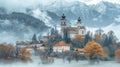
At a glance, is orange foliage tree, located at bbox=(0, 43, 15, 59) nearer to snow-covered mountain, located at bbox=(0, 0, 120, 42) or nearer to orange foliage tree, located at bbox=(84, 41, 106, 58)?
orange foliage tree, located at bbox=(84, 41, 106, 58)

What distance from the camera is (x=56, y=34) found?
115 feet

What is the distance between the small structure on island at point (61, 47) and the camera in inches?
1216

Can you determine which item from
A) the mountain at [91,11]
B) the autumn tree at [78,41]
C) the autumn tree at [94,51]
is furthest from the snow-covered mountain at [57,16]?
the autumn tree at [94,51]

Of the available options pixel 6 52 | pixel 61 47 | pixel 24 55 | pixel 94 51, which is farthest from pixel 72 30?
pixel 6 52

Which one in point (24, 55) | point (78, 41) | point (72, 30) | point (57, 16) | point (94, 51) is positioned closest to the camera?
point (24, 55)

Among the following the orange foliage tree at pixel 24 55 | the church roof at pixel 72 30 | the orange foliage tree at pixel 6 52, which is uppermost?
the church roof at pixel 72 30

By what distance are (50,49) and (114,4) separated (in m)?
22.4

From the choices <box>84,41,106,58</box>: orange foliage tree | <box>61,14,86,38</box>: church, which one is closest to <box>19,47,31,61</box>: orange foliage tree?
<box>84,41,106,58</box>: orange foliage tree

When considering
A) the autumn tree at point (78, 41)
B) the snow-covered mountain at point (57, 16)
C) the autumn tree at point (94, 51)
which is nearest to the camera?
the autumn tree at point (94, 51)

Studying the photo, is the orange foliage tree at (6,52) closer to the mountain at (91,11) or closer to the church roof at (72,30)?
the church roof at (72,30)

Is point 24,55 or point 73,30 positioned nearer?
point 24,55

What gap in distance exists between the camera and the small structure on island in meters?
30.9

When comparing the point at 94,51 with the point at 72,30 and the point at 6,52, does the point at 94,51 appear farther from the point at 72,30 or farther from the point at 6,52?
→ the point at 72,30

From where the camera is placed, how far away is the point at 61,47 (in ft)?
103
